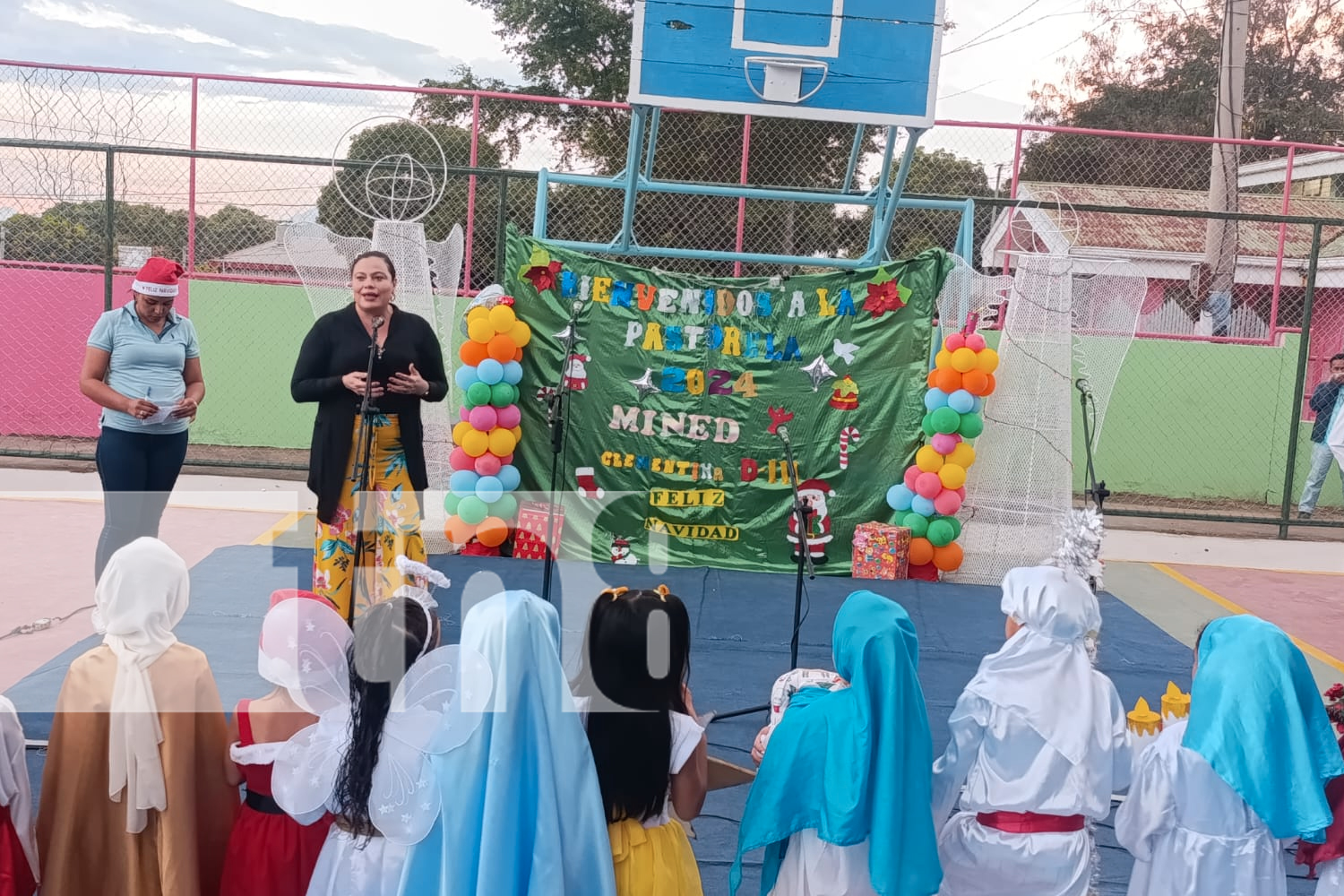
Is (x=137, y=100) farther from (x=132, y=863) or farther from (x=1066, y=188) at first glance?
(x=1066, y=188)

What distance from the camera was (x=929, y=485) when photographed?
6.89 m

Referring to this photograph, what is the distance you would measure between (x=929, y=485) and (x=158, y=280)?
13.7ft

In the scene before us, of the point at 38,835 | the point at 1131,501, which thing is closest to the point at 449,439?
the point at 38,835

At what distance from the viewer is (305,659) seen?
8.14ft

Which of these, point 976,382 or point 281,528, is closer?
point 976,382

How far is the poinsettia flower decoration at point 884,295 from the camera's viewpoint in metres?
7.22

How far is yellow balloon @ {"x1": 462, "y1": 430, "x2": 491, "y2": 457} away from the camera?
6.88 metres

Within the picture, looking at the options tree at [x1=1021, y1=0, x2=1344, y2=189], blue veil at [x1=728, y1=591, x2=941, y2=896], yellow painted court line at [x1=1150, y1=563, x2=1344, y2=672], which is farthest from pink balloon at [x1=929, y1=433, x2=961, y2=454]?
tree at [x1=1021, y1=0, x2=1344, y2=189]

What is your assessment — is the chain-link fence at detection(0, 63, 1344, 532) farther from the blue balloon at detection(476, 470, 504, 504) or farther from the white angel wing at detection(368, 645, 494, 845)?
the white angel wing at detection(368, 645, 494, 845)

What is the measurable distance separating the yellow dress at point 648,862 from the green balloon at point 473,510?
4.51m

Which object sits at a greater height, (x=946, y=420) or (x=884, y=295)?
(x=884, y=295)

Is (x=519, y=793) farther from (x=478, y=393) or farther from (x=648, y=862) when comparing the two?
(x=478, y=393)

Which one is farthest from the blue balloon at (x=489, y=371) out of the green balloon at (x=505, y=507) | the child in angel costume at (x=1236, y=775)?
the child in angel costume at (x=1236, y=775)

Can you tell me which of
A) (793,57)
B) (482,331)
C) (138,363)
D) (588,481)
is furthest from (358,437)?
(793,57)
